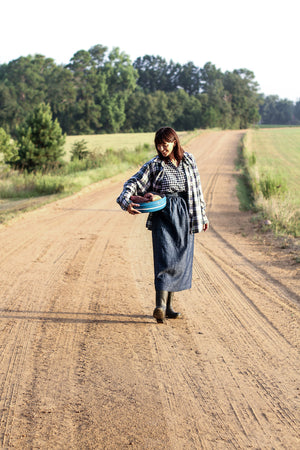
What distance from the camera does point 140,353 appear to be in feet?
14.3

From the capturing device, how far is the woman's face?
191 inches

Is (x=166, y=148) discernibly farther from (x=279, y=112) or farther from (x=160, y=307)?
(x=279, y=112)

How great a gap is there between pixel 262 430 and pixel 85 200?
1330 cm

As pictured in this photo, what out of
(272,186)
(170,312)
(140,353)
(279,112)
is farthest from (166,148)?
(279,112)

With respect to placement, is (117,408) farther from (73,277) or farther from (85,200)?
(85,200)

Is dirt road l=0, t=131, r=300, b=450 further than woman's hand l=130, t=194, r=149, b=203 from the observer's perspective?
No

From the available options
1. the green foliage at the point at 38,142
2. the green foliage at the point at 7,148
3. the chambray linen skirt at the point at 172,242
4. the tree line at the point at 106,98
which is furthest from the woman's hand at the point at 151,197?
the tree line at the point at 106,98

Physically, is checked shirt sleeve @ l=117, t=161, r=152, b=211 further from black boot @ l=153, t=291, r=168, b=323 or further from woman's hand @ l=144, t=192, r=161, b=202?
black boot @ l=153, t=291, r=168, b=323

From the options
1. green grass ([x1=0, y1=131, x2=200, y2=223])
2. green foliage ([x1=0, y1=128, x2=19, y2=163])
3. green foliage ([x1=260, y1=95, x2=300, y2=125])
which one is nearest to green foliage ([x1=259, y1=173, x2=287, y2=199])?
green grass ([x1=0, y1=131, x2=200, y2=223])

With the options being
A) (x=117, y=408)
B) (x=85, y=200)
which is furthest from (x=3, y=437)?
(x=85, y=200)

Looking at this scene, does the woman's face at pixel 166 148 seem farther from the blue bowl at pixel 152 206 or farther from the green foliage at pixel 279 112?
the green foliage at pixel 279 112

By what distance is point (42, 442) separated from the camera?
117 inches

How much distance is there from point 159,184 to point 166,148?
0.38 m

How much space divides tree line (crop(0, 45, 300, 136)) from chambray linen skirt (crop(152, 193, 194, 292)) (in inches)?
2734
